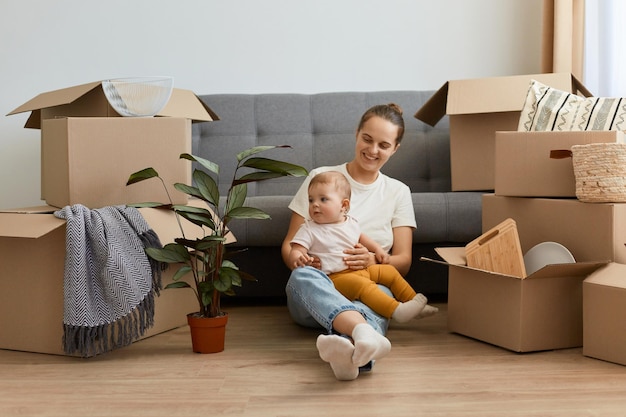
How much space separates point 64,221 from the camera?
6.23 feet

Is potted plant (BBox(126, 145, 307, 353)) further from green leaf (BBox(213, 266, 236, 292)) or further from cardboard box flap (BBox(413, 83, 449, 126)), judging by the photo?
cardboard box flap (BBox(413, 83, 449, 126))

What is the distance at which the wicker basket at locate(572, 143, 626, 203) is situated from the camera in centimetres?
189

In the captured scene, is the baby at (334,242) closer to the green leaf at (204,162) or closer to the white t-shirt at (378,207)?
the white t-shirt at (378,207)

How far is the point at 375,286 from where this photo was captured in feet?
6.87

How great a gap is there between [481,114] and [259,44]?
115 centimetres

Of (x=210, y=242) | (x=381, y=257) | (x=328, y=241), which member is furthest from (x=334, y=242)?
(x=210, y=242)

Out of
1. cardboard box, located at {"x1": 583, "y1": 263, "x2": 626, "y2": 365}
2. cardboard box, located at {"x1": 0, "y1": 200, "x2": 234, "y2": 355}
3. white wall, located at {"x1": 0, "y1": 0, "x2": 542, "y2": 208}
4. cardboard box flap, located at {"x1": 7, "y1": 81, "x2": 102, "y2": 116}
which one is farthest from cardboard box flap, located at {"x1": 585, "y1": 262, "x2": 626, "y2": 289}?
white wall, located at {"x1": 0, "y1": 0, "x2": 542, "y2": 208}

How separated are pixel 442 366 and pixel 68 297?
0.95 metres

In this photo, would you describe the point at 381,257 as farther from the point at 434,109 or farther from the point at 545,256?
the point at 434,109

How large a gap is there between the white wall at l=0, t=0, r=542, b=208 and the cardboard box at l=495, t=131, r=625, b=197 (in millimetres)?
1296

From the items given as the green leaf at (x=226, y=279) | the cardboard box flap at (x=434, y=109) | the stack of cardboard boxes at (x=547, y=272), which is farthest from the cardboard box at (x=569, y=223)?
the green leaf at (x=226, y=279)

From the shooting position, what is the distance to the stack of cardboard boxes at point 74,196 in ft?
6.38

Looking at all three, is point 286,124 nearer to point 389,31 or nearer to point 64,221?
point 389,31

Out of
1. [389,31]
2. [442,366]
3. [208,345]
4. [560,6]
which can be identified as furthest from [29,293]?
[560,6]
